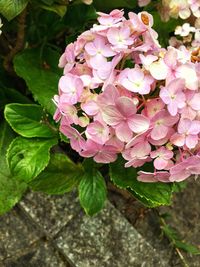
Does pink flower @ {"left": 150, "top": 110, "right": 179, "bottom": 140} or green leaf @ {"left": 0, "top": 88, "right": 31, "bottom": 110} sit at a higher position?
pink flower @ {"left": 150, "top": 110, "right": 179, "bottom": 140}

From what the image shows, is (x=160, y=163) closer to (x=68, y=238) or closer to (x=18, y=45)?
(x=68, y=238)

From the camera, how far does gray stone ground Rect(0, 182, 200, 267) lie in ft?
5.91

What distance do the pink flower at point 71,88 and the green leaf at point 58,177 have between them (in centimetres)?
36

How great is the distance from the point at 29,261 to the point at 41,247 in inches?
2.2

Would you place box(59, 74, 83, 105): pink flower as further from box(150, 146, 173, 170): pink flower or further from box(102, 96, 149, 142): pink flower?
box(150, 146, 173, 170): pink flower

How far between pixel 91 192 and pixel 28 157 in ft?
0.62

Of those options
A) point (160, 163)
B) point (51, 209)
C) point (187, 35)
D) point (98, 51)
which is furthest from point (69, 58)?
point (51, 209)

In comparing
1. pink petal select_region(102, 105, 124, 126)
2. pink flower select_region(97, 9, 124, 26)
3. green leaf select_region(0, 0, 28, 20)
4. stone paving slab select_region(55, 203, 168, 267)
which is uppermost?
green leaf select_region(0, 0, 28, 20)

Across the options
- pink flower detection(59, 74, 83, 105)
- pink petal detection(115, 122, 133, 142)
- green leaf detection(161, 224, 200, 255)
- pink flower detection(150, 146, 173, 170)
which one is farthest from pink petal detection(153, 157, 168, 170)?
green leaf detection(161, 224, 200, 255)

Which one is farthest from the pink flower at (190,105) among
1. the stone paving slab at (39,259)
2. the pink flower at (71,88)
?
the stone paving slab at (39,259)

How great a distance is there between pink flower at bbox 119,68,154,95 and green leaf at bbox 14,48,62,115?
44 cm

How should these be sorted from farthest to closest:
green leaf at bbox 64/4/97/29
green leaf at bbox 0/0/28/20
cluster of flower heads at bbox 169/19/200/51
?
green leaf at bbox 64/4/97/29
cluster of flower heads at bbox 169/19/200/51
green leaf at bbox 0/0/28/20

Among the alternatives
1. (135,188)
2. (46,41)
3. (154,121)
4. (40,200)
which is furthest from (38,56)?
(154,121)

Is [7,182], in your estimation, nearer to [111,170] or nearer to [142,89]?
[111,170]
